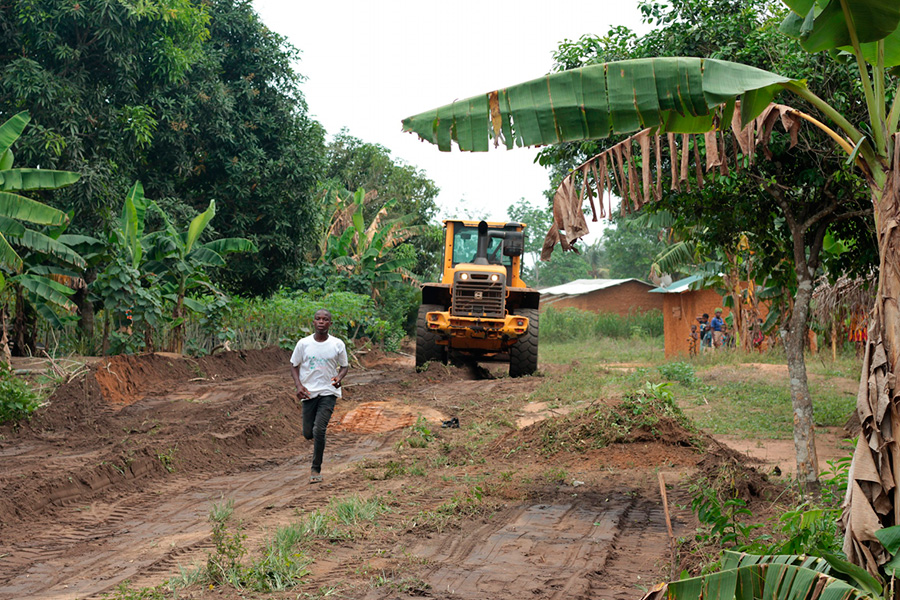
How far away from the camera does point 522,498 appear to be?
7.08m

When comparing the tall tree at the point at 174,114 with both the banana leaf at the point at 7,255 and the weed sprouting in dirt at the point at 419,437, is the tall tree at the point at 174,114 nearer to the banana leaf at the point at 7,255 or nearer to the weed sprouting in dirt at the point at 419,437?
the banana leaf at the point at 7,255

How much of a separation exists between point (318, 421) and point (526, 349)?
9.54m

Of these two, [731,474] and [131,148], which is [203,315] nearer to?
[131,148]

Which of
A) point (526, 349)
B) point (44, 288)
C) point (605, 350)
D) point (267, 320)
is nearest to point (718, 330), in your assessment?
point (605, 350)

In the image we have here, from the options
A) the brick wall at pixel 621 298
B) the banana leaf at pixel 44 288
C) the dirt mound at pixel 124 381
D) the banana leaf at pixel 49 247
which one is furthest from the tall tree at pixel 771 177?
the brick wall at pixel 621 298

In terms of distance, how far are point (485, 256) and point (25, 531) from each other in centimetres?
1215

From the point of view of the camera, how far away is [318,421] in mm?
8195

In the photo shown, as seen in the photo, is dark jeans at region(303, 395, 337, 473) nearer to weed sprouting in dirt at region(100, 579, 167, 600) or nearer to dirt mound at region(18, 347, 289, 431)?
weed sprouting in dirt at region(100, 579, 167, 600)

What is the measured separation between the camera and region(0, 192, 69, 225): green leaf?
1274 centimetres

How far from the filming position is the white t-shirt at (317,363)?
26.7 ft

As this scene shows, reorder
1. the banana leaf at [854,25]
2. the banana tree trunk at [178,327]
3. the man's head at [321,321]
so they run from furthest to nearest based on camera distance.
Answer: the banana tree trunk at [178,327] → the man's head at [321,321] → the banana leaf at [854,25]

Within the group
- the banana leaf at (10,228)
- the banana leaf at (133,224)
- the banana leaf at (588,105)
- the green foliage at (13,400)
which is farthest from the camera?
the banana leaf at (133,224)

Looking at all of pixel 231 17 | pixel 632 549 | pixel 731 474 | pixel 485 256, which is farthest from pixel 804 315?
pixel 231 17

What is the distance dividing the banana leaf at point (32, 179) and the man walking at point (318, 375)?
304 inches
